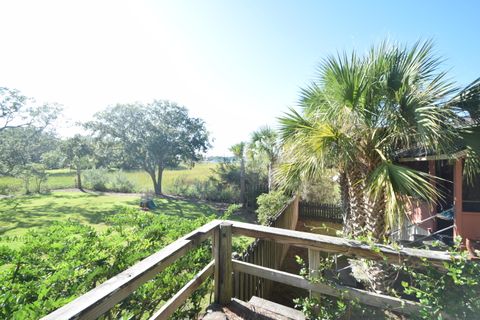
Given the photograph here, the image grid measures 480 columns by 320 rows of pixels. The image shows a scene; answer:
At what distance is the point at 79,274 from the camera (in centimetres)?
191

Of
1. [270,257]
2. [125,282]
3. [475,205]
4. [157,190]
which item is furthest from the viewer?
[157,190]

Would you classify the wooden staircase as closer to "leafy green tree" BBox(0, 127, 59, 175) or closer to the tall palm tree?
the tall palm tree

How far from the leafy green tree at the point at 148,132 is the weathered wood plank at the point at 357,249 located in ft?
52.1

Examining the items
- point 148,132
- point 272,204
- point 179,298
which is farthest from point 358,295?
point 148,132

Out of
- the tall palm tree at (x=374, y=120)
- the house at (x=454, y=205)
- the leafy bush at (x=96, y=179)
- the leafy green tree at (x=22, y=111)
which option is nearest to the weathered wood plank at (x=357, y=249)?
the tall palm tree at (x=374, y=120)

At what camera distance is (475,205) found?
5.68 meters

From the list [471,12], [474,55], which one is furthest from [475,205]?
[471,12]

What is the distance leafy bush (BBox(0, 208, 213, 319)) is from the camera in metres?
1.50

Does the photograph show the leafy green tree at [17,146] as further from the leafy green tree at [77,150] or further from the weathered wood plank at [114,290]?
the weathered wood plank at [114,290]

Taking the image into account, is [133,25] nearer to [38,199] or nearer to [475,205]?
[475,205]

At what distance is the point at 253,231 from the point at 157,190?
17.7m

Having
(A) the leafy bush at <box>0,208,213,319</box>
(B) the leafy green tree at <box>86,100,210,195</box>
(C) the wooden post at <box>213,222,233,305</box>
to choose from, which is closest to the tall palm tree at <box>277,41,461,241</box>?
(C) the wooden post at <box>213,222,233,305</box>

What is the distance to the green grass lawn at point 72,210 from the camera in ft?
33.7

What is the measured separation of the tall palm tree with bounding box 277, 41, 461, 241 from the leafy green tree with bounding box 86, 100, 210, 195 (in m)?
14.8
